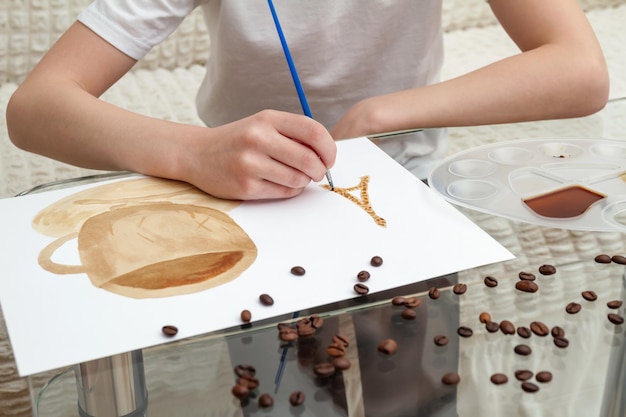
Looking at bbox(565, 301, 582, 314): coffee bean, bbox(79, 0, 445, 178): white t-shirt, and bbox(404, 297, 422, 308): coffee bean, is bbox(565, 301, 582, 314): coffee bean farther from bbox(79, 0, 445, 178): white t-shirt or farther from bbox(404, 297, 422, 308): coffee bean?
bbox(79, 0, 445, 178): white t-shirt

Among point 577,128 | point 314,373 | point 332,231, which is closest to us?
point 314,373

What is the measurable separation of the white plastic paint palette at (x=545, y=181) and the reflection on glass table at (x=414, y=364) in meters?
0.10

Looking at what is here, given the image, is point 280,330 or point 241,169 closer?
point 280,330

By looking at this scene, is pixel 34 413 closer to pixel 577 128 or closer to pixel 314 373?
pixel 314 373

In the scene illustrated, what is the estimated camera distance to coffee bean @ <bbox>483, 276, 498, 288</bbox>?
19.7 inches

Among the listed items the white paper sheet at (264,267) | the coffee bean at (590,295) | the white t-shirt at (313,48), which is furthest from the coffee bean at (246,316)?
the white t-shirt at (313,48)

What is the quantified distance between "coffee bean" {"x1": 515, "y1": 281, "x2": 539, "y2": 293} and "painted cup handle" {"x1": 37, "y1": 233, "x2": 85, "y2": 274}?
0.28m

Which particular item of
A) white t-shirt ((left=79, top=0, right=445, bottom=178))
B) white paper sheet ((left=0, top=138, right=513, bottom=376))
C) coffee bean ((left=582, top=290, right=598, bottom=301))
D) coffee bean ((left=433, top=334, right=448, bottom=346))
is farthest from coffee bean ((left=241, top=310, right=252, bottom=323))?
white t-shirt ((left=79, top=0, right=445, bottom=178))

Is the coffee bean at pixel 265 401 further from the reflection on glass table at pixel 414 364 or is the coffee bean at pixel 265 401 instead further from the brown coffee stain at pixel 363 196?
the brown coffee stain at pixel 363 196

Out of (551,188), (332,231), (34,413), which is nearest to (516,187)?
(551,188)

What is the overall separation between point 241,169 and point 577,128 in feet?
1.13

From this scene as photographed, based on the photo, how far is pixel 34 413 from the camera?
42 cm

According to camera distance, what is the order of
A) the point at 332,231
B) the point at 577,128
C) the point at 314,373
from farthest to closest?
the point at 577,128
the point at 332,231
the point at 314,373

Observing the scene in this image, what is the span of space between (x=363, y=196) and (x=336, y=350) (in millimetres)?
191
